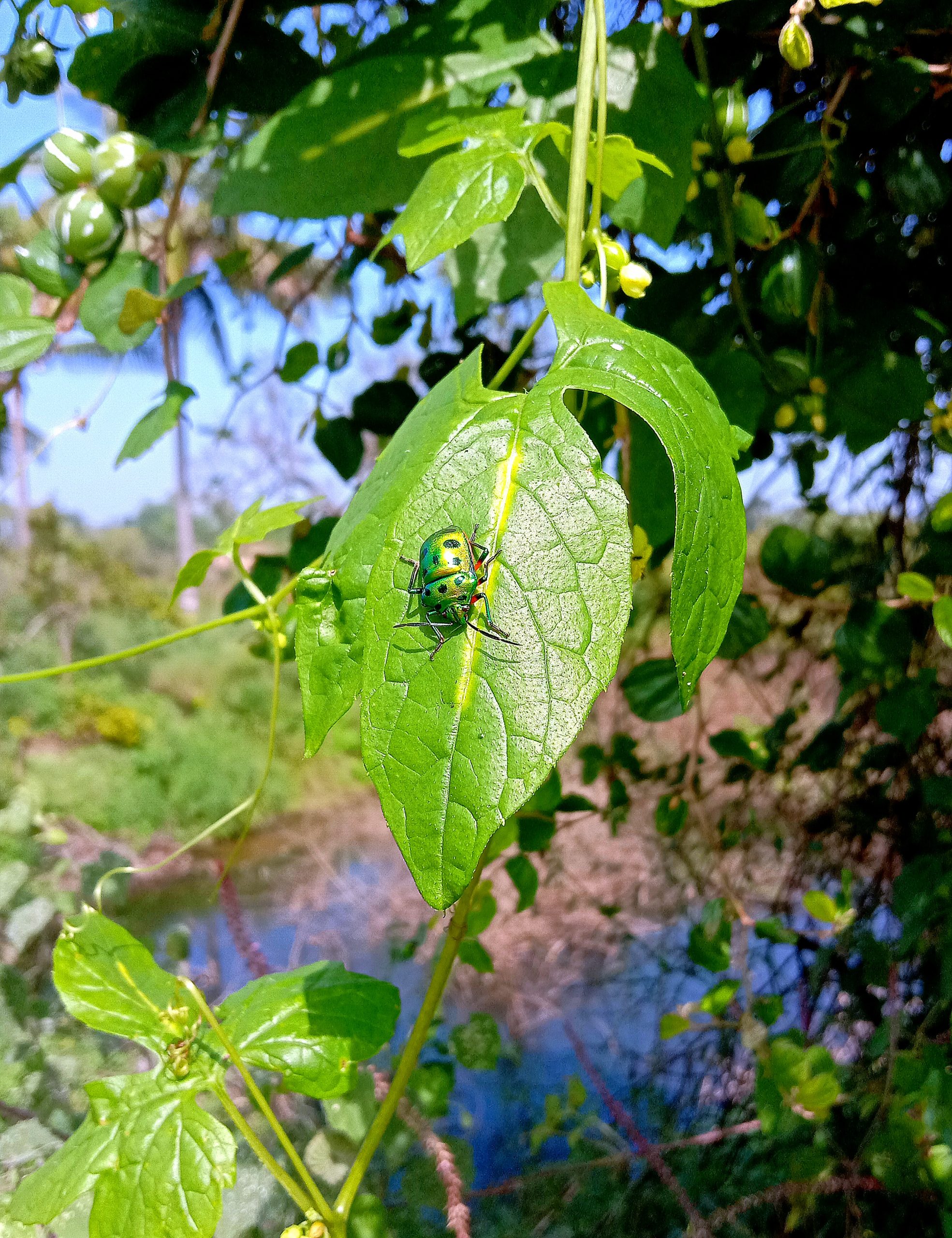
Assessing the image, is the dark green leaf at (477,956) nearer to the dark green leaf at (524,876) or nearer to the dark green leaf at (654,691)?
the dark green leaf at (524,876)

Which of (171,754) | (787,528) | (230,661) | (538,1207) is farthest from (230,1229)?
(230,661)

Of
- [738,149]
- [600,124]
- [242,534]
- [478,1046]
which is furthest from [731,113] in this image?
[478,1046]

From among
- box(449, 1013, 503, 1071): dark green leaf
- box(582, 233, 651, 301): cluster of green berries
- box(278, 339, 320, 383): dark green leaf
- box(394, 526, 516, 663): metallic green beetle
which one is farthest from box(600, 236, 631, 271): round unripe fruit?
box(449, 1013, 503, 1071): dark green leaf

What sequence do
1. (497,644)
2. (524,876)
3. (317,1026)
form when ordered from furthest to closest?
(524,876) → (317,1026) → (497,644)

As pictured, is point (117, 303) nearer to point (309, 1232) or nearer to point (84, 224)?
point (84, 224)

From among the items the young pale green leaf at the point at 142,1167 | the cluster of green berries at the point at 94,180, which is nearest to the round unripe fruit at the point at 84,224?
the cluster of green berries at the point at 94,180

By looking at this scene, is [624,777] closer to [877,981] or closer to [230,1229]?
[877,981]
